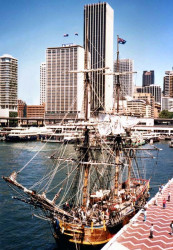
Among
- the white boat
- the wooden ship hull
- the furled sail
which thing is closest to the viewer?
the wooden ship hull

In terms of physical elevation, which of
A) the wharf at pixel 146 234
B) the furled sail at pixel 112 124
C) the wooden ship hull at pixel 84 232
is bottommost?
the wooden ship hull at pixel 84 232

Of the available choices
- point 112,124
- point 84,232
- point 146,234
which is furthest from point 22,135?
point 146,234

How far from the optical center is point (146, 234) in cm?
2366

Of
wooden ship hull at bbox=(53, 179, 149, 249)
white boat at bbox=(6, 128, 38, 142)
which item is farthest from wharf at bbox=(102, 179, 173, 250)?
white boat at bbox=(6, 128, 38, 142)

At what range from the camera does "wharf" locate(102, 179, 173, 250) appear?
70.6 ft

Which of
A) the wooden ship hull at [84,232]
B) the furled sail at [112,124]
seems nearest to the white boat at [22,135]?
the furled sail at [112,124]

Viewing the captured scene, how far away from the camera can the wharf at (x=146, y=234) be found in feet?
70.6

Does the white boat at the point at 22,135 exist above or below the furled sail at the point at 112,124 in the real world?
below

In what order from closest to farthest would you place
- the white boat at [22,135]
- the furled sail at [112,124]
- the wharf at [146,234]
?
the wharf at [146,234], the furled sail at [112,124], the white boat at [22,135]

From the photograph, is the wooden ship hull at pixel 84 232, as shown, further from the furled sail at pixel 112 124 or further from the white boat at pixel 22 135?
the white boat at pixel 22 135

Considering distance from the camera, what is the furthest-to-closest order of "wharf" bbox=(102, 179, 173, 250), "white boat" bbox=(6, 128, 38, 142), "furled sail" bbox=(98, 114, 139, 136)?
"white boat" bbox=(6, 128, 38, 142) < "furled sail" bbox=(98, 114, 139, 136) < "wharf" bbox=(102, 179, 173, 250)

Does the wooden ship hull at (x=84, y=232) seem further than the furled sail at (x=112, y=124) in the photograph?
No

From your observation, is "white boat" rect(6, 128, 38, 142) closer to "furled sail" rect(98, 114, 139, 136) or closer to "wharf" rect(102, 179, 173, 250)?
"furled sail" rect(98, 114, 139, 136)

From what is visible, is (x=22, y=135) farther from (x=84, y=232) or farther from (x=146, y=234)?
(x=146, y=234)
